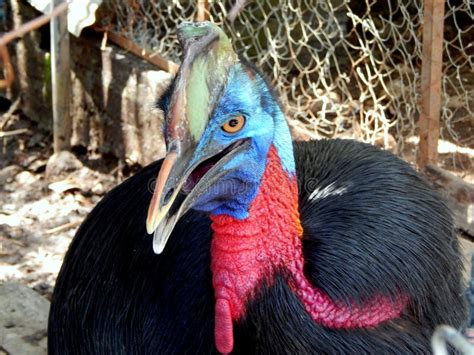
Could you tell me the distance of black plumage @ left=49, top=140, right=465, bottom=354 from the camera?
80.1 inches

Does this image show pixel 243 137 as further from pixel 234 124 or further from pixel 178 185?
pixel 178 185

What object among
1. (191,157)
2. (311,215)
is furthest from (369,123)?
(191,157)

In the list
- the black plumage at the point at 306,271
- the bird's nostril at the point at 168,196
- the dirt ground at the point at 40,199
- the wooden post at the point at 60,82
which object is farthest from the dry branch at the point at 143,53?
the bird's nostril at the point at 168,196

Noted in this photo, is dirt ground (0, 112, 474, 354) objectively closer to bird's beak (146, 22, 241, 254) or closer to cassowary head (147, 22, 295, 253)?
cassowary head (147, 22, 295, 253)

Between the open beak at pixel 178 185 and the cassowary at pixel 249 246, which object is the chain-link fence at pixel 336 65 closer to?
the cassowary at pixel 249 246

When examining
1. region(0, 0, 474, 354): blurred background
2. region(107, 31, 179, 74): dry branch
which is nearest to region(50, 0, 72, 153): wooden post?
region(0, 0, 474, 354): blurred background

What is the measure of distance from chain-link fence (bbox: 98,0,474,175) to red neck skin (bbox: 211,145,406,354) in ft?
7.20

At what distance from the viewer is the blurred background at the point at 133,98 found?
4273 millimetres

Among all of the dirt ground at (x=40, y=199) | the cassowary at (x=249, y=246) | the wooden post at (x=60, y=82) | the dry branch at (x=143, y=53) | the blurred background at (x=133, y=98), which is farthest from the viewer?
the wooden post at (x=60, y=82)

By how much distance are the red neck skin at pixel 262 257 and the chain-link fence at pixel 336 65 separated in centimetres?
219

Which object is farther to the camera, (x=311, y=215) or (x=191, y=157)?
(x=311, y=215)

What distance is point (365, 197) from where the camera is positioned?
92.0 inches

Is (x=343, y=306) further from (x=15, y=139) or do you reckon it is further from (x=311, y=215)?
(x=15, y=139)

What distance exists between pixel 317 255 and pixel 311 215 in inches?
8.2
